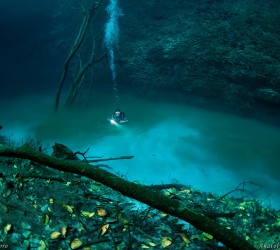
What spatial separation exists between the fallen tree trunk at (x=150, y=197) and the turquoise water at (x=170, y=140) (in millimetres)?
5961

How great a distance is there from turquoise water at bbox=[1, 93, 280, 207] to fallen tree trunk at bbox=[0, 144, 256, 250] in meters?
5.96

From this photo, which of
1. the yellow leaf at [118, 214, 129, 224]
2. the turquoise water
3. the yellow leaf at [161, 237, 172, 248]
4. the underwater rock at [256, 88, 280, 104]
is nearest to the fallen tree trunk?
the yellow leaf at [161, 237, 172, 248]

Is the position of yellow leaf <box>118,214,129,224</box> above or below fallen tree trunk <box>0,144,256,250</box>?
below

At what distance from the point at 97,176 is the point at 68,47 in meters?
20.7

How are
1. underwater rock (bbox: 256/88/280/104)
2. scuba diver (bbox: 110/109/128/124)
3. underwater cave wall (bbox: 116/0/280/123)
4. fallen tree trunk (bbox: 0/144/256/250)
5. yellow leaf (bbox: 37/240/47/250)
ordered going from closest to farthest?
fallen tree trunk (bbox: 0/144/256/250), yellow leaf (bbox: 37/240/47/250), underwater rock (bbox: 256/88/280/104), scuba diver (bbox: 110/109/128/124), underwater cave wall (bbox: 116/0/280/123)

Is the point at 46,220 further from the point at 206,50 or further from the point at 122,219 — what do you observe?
the point at 206,50

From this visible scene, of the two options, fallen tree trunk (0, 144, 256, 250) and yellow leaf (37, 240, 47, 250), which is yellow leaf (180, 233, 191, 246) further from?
yellow leaf (37, 240, 47, 250)

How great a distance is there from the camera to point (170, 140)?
37.8 feet

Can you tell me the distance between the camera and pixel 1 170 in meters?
3.86

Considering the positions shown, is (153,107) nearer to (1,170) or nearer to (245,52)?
(245,52)

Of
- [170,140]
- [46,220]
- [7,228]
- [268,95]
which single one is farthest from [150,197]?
[268,95]

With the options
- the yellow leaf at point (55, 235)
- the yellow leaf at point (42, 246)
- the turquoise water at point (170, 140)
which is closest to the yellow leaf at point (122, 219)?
the yellow leaf at point (55, 235)

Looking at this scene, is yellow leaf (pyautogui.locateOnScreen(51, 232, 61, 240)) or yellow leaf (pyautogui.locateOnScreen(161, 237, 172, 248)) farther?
yellow leaf (pyautogui.locateOnScreen(161, 237, 172, 248))

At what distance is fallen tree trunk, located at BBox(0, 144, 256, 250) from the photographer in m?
2.31
